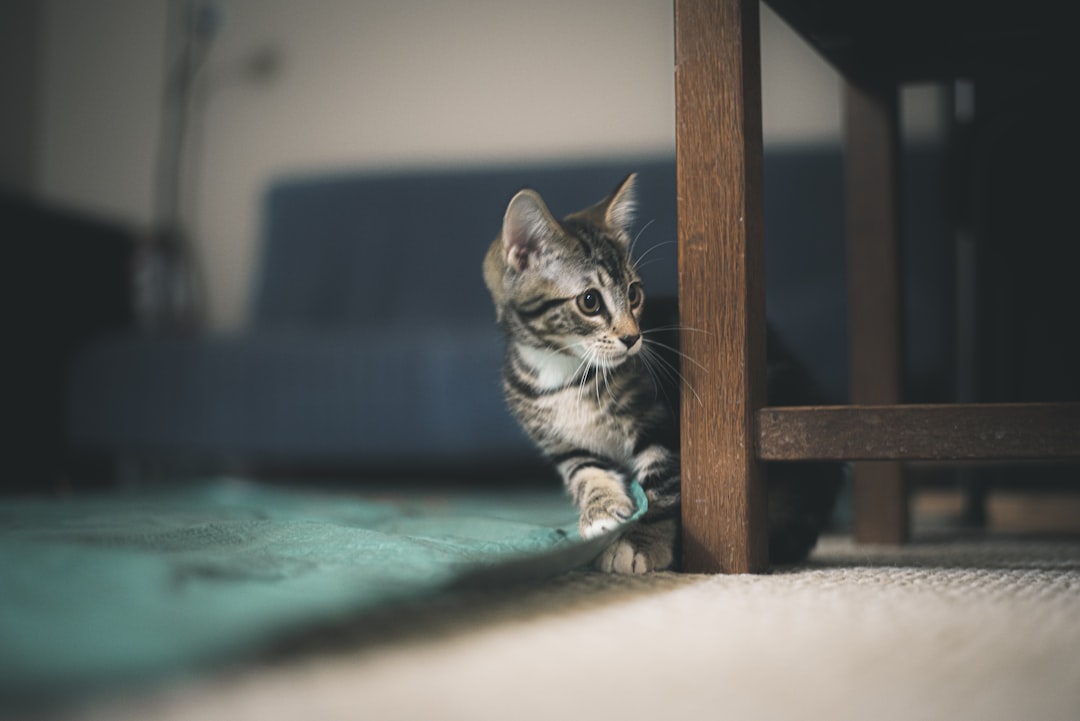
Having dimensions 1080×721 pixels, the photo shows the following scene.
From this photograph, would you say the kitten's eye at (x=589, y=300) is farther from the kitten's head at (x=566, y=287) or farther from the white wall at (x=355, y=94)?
the white wall at (x=355, y=94)

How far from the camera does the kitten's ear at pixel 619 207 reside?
3.92ft

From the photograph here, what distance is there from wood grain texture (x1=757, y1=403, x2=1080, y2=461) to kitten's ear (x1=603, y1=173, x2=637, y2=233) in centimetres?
37

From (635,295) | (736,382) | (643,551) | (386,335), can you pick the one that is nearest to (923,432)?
(736,382)

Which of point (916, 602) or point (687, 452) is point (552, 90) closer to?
point (687, 452)

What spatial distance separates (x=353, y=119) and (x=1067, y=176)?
200 centimetres

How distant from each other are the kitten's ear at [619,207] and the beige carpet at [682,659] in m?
0.51

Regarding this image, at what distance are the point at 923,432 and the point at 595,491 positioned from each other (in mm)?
324

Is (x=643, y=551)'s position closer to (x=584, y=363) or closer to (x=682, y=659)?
(x=584, y=363)

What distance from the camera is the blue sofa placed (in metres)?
2.11

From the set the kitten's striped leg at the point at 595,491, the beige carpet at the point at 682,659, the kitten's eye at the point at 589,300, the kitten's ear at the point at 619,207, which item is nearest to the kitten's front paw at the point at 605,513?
the kitten's striped leg at the point at 595,491

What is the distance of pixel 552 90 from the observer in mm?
2889

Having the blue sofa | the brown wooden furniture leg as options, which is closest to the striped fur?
the brown wooden furniture leg

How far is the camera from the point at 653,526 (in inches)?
38.4

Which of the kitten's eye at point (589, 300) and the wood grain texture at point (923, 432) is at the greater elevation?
the kitten's eye at point (589, 300)
